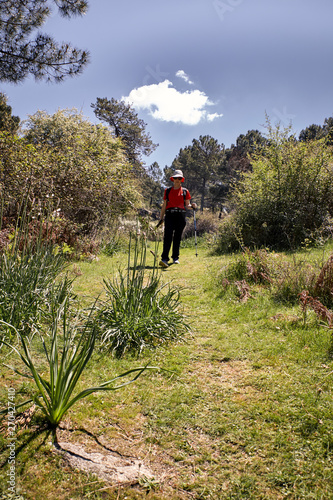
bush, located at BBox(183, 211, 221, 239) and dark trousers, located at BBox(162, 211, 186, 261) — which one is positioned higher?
bush, located at BBox(183, 211, 221, 239)

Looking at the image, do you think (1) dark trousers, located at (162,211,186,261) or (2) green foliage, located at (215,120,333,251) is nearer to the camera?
(1) dark trousers, located at (162,211,186,261)

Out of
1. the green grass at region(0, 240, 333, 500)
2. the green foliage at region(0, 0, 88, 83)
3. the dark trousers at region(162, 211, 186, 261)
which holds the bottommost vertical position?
the green grass at region(0, 240, 333, 500)

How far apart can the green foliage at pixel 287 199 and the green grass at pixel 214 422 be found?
211 inches

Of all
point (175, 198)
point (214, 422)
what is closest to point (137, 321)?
point (214, 422)

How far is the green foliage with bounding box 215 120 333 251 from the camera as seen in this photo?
7.75 metres

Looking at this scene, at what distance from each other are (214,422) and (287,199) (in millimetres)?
7301

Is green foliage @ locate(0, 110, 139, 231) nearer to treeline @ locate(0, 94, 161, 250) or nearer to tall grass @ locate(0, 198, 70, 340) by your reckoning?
treeline @ locate(0, 94, 161, 250)

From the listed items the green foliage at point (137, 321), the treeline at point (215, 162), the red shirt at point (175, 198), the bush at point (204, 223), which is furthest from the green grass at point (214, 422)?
the treeline at point (215, 162)

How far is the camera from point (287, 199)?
7977 mm

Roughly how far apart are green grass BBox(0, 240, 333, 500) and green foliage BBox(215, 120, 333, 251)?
5.37 meters

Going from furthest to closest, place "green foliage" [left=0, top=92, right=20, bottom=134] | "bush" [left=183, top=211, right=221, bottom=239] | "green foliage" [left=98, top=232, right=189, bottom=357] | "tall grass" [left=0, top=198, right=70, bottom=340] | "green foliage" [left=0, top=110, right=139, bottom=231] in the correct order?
1. "bush" [left=183, top=211, right=221, bottom=239]
2. "green foliage" [left=0, top=92, right=20, bottom=134]
3. "green foliage" [left=0, top=110, right=139, bottom=231]
4. "green foliage" [left=98, top=232, right=189, bottom=357]
5. "tall grass" [left=0, top=198, right=70, bottom=340]

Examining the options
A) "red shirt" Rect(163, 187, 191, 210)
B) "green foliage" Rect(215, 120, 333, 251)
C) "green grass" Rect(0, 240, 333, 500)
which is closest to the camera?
"green grass" Rect(0, 240, 333, 500)

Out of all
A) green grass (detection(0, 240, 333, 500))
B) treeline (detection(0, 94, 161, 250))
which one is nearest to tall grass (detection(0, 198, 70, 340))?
green grass (detection(0, 240, 333, 500))

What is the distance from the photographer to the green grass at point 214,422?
138 cm
